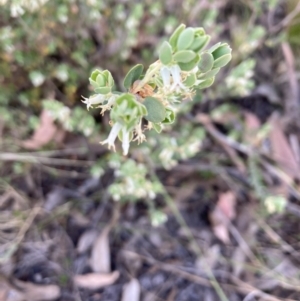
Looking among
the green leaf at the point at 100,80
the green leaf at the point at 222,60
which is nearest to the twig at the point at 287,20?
the green leaf at the point at 222,60

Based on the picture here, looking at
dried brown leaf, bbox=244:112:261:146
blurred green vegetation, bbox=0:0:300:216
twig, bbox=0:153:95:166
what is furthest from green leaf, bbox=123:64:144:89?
dried brown leaf, bbox=244:112:261:146

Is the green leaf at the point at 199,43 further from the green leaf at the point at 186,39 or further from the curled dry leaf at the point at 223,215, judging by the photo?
the curled dry leaf at the point at 223,215

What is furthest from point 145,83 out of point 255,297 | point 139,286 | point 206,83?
point 255,297

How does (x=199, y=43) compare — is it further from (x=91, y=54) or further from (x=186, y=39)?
(x=91, y=54)

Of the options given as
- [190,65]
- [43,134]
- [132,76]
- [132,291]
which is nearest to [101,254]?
[132,291]

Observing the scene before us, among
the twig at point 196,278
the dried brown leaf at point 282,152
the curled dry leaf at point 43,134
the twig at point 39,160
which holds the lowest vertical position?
the twig at point 196,278

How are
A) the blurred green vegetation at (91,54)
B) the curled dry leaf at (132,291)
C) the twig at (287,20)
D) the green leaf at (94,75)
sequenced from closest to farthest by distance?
the green leaf at (94,75)
the blurred green vegetation at (91,54)
the curled dry leaf at (132,291)
the twig at (287,20)

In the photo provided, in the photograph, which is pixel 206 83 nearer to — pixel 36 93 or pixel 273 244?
pixel 36 93
